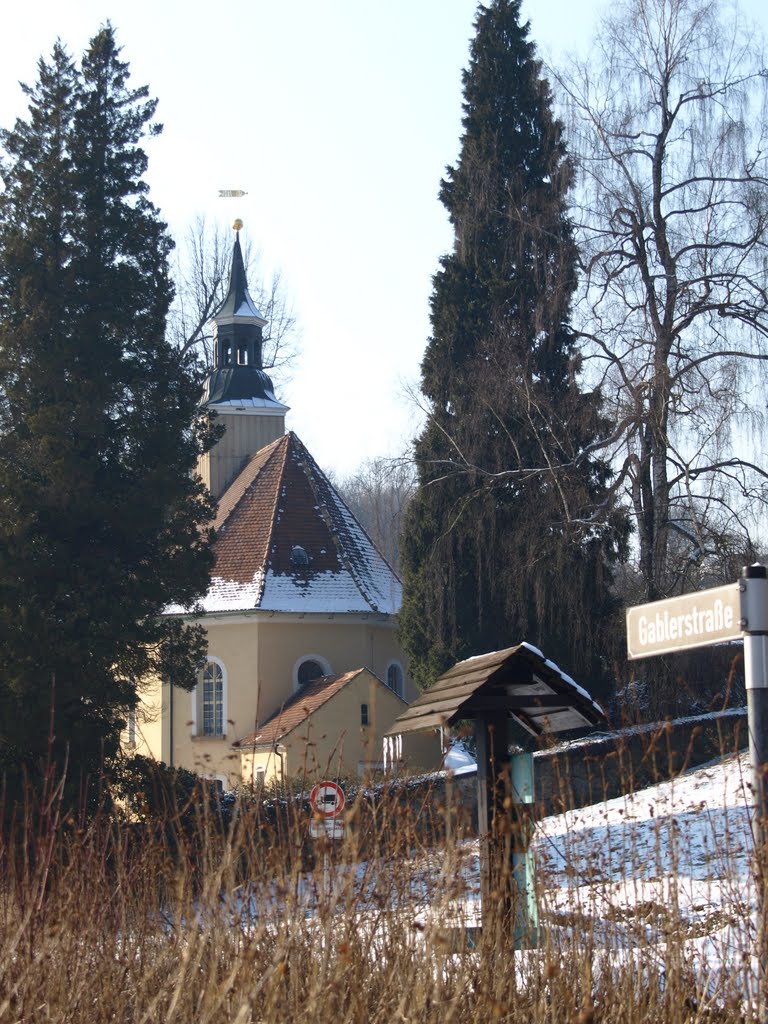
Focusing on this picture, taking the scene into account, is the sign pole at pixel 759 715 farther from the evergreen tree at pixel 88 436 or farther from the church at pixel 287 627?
the church at pixel 287 627

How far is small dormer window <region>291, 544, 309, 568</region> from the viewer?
99.9 ft

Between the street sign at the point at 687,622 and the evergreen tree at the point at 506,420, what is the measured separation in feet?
52.7

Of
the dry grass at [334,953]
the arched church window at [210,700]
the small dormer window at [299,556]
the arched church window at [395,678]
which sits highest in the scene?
the small dormer window at [299,556]

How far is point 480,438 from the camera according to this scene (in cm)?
2339

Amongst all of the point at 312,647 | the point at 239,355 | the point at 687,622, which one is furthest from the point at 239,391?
the point at 687,622

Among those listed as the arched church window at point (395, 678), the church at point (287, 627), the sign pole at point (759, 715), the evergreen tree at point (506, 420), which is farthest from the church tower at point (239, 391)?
Result: the sign pole at point (759, 715)

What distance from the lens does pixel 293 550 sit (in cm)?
3069

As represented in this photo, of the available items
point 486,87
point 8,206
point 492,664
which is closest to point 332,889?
point 492,664

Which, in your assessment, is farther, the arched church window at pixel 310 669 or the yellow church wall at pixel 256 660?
the arched church window at pixel 310 669

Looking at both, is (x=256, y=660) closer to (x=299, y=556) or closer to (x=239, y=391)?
(x=299, y=556)

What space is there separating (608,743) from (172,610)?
13.0m

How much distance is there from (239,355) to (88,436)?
63.6 feet

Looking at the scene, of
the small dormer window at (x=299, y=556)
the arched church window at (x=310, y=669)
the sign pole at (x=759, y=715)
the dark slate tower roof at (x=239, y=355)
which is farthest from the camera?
the dark slate tower roof at (x=239, y=355)

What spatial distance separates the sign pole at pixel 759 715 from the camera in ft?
15.0
